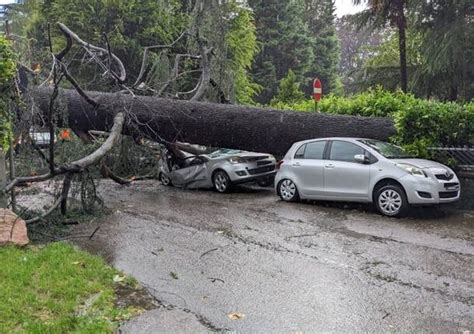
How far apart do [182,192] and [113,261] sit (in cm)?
716

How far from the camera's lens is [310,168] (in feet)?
36.3

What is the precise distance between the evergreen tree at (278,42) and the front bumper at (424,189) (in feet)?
87.0

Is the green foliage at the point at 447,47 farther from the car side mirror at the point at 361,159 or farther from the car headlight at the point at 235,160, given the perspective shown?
the car side mirror at the point at 361,159

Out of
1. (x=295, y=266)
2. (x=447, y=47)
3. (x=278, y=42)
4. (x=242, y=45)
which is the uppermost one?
(x=278, y=42)

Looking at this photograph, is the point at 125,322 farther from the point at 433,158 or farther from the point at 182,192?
the point at 182,192

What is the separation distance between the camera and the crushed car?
1349 cm

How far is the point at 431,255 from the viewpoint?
23.3 feet

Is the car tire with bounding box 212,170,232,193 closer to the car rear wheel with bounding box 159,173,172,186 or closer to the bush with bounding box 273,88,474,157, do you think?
the car rear wheel with bounding box 159,173,172,186

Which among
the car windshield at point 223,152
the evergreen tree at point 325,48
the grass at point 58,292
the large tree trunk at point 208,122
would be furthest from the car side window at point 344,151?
the evergreen tree at point 325,48

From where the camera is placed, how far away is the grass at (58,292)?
183 inches

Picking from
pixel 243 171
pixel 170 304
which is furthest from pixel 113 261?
pixel 243 171

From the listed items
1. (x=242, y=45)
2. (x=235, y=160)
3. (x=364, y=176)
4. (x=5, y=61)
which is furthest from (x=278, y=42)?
(x=5, y=61)

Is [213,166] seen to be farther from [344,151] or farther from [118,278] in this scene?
[118,278]

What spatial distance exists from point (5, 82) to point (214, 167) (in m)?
6.67
